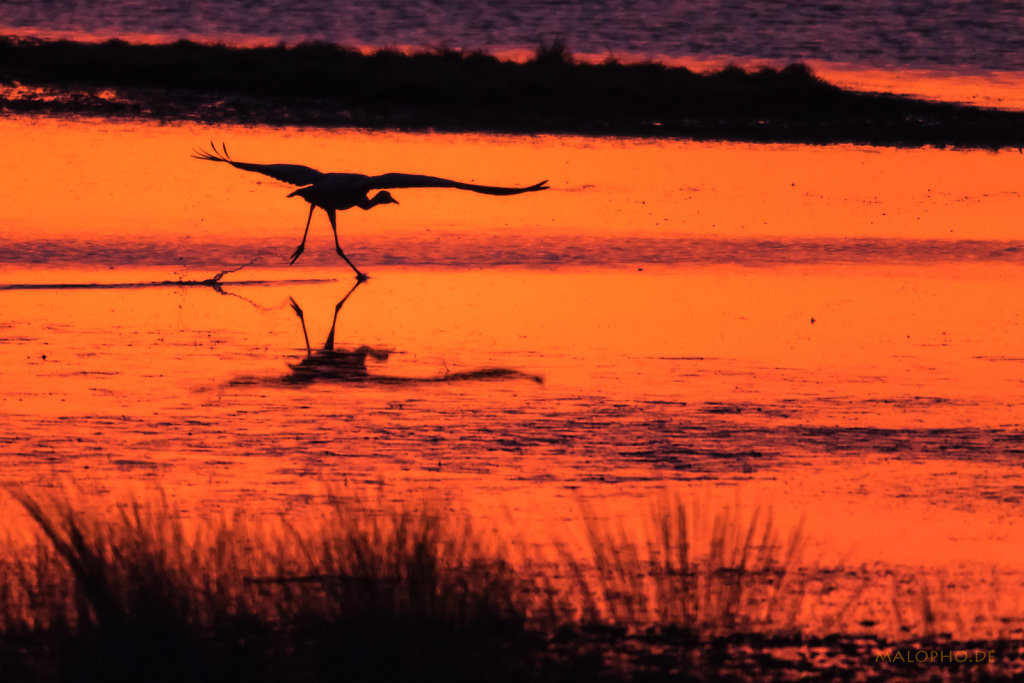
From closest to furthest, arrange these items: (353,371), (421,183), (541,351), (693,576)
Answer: (693,576), (353,371), (541,351), (421,183)

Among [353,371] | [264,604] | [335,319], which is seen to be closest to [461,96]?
[335,319]

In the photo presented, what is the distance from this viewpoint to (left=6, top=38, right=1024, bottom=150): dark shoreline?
29.3 meters

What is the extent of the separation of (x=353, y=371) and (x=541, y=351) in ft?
4.58

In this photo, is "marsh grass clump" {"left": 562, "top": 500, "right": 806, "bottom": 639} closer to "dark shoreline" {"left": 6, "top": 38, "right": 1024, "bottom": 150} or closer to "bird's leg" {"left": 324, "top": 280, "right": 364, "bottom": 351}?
"bird's leg" {"left": 324, "top": 280, "right": 364, "bottom": 351}

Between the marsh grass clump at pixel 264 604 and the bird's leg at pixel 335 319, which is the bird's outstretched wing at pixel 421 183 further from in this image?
the marsh grass clump at pixel 264 604

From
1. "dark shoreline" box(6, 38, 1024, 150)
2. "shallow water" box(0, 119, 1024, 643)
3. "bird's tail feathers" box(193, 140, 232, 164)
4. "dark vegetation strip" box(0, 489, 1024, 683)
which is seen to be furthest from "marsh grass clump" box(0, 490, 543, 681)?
"dark shoreline" box(6, 38, 1024, 150)

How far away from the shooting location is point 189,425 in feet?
31.4

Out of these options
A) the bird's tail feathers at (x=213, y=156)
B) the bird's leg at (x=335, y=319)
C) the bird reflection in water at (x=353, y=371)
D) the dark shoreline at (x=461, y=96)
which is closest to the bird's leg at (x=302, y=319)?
the bird reflection in water at (x=353, y=371)

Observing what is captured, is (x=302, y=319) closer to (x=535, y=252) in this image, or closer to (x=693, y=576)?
(x=535, y=252)

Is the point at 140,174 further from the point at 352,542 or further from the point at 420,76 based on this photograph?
the point at 352,542

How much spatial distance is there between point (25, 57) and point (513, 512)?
94.7 ft

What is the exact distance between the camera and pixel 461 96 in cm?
3212

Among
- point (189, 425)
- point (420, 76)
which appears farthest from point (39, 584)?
point (420, 76)

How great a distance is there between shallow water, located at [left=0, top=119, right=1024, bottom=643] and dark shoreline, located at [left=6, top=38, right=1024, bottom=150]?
6.81 metres
